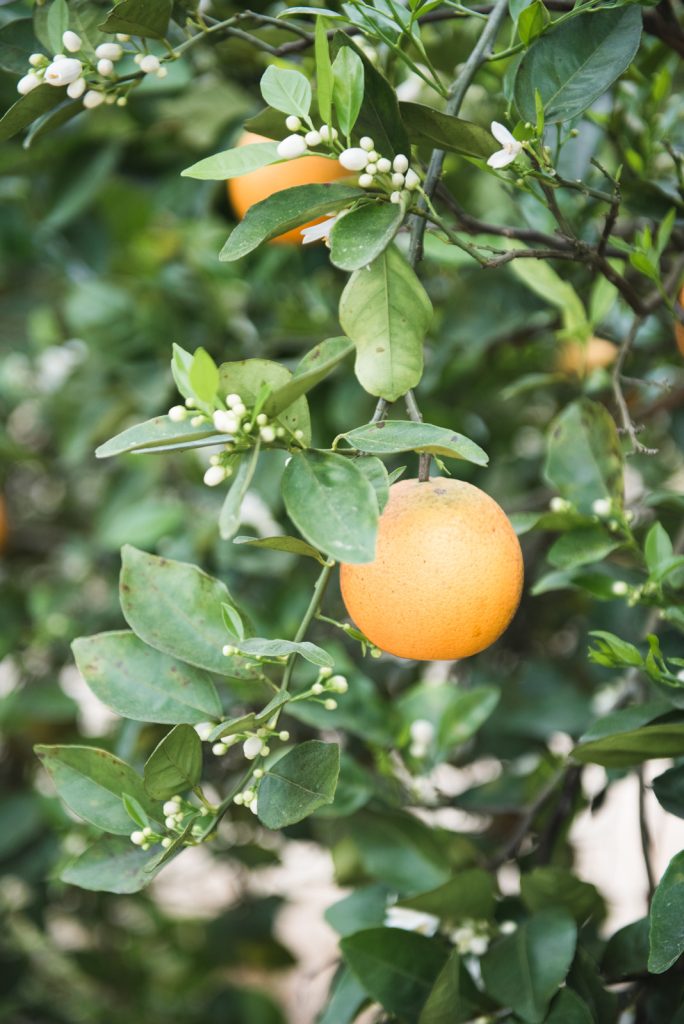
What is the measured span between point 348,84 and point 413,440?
216 mm

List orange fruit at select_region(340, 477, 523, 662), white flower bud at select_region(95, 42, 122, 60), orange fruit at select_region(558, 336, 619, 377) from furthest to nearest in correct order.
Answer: orange fruit at select_region(558, 336, 619, 377), white flower bud at select_region(95, 42, 122, 60), orange fruit at select_region(340, 477, 523, 662)

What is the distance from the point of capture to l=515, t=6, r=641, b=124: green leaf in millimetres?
639

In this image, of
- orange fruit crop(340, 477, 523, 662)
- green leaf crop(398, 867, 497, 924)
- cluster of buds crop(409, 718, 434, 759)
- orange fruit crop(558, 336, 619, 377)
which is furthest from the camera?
orange fruit crop(558, 336, 619, 377)

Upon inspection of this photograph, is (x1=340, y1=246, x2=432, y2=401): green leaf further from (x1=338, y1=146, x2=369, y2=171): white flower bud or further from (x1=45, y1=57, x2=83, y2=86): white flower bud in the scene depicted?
(x1=45, y1=57, x2=83, y2=86): white flower bud

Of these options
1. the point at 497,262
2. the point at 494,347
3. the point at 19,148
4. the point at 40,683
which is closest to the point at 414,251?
the point at 497,262

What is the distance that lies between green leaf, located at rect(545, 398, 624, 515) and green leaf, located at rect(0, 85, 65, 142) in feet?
1.60

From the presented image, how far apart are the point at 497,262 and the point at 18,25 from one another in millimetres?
412

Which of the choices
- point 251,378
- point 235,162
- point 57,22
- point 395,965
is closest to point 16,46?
point 57,22

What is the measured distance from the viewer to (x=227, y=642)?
68 cm

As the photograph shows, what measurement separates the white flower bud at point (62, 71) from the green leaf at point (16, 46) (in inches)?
3.5

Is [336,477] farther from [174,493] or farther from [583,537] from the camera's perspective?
[174,493]

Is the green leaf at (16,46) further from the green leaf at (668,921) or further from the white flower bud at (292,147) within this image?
the green leaf at (668,921)

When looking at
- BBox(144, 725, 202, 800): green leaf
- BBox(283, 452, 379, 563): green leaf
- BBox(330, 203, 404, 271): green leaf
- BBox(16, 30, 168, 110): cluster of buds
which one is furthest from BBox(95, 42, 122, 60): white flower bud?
BBox(144, 725, 202, 800): green leaf

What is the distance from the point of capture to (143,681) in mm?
688
